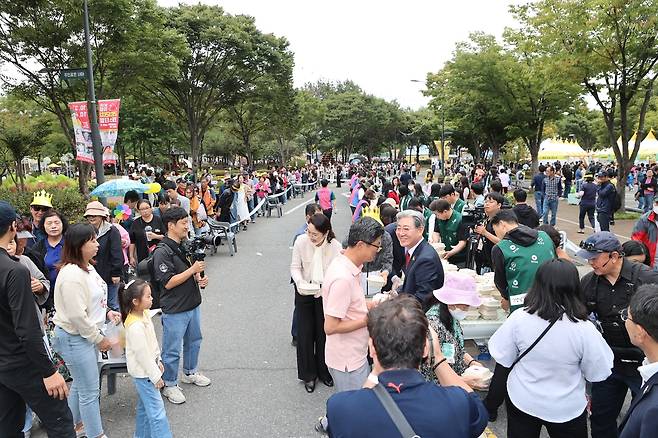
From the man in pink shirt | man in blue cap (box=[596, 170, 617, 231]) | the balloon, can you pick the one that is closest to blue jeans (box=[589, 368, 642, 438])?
the man in pink shirt

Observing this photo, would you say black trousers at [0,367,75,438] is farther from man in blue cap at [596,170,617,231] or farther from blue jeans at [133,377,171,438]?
man in blue cap at [596,170,617,231]

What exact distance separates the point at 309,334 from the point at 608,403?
8.36ft

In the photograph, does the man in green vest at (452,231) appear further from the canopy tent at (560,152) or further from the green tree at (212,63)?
the canopy tent at (560,152)

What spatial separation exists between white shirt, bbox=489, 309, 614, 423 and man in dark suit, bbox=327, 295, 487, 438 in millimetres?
985

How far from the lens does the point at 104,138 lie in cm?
1245

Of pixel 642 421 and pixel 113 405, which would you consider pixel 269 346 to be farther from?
pixel 642 421

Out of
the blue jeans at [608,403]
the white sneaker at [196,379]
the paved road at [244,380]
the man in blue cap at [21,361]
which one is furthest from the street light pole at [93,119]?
the blue jeans at [608,403]

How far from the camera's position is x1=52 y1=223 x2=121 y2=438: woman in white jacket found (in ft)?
11.1

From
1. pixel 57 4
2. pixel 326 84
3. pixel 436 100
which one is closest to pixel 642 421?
pixel 57 4

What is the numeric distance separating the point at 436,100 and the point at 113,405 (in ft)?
102

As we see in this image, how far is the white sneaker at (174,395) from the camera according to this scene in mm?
4434

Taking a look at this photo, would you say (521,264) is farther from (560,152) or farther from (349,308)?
(560,152)

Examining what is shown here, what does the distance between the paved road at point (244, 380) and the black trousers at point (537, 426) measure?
1.14 m

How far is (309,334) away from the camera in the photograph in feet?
15.6
